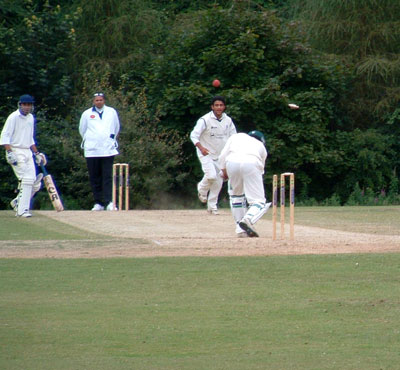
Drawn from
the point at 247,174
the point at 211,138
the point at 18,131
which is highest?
the point at 18,131

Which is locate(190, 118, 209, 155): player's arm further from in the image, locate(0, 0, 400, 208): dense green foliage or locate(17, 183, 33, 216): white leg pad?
locate(0, 0, 400, 208): dense green foliage

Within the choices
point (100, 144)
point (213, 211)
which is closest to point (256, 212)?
point (213, 211)

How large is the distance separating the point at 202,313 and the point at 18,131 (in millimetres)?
8955

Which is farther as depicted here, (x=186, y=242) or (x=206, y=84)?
(x=206, y=84)

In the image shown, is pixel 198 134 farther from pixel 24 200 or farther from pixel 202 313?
pixel 202 313

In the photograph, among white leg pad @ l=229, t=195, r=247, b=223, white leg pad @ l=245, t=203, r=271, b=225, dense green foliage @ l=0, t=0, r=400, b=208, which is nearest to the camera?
white leg pad @ l=245, t=203, r=271, b=225

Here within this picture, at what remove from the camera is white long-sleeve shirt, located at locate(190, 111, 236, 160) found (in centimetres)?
1555

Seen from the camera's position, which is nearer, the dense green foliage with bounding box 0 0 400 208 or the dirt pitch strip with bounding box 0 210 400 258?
the dirt pitch strip with bounding box 0 210 400 258

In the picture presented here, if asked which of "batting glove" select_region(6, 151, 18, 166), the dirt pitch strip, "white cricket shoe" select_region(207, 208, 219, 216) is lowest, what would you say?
the dirt pitch strip

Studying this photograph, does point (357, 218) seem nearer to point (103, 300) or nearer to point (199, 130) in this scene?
point (199, 130)

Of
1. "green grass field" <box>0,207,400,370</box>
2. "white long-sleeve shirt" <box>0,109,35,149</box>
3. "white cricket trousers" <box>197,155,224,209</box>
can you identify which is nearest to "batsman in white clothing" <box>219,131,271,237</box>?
"green grass field" <box>0,207,400,370</box>

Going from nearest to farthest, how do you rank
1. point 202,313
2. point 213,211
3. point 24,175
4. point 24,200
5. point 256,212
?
point 202,313 → point 256,212 → point 24,175 → point 24,200 → point 213,211

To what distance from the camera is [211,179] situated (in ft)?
51.3

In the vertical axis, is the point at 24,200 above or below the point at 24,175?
below
